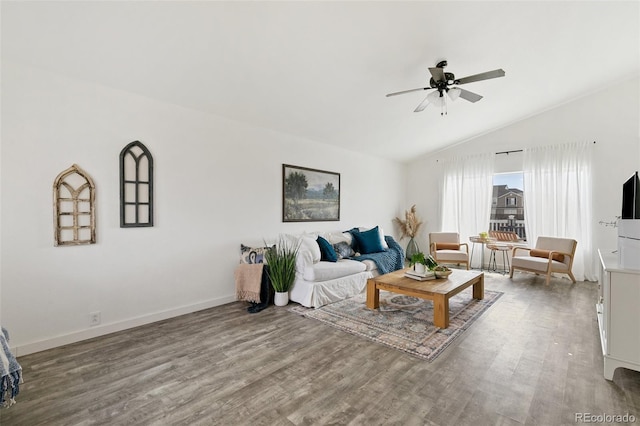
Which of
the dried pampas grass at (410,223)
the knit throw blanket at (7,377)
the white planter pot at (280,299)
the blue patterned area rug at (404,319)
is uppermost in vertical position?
the dried pampas grass at (410,223)

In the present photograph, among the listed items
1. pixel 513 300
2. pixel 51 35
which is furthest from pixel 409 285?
pixel 51 35

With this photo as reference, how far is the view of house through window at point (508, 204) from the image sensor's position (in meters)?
6.02

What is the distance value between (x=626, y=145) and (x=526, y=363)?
4.96 metres

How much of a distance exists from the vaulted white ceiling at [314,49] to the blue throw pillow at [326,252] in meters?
1.81

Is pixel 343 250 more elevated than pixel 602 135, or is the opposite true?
pixel 602 135

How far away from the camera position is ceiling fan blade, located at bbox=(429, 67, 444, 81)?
2934mm

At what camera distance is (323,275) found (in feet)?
12.6

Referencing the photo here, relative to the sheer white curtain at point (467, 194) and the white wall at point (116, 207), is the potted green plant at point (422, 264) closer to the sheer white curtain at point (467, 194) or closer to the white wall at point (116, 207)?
the white wall at point (116, 207)

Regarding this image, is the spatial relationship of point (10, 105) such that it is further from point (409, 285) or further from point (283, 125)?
point (409, 285)

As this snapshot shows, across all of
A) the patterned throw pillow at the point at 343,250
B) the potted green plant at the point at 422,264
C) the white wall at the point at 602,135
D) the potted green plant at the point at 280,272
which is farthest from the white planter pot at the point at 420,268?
the white wall at the point at 602,135

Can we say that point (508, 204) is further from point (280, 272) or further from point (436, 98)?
point (280, 272)

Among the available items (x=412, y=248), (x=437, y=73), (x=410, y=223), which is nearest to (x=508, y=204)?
(x=410, y=223)

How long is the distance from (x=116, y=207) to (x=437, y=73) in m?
3.56

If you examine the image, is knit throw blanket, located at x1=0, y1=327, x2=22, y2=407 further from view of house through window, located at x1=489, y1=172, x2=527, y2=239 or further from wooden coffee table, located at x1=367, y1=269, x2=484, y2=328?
view of house through window, located at x1=489, y1=172, x2=527, y2=239
